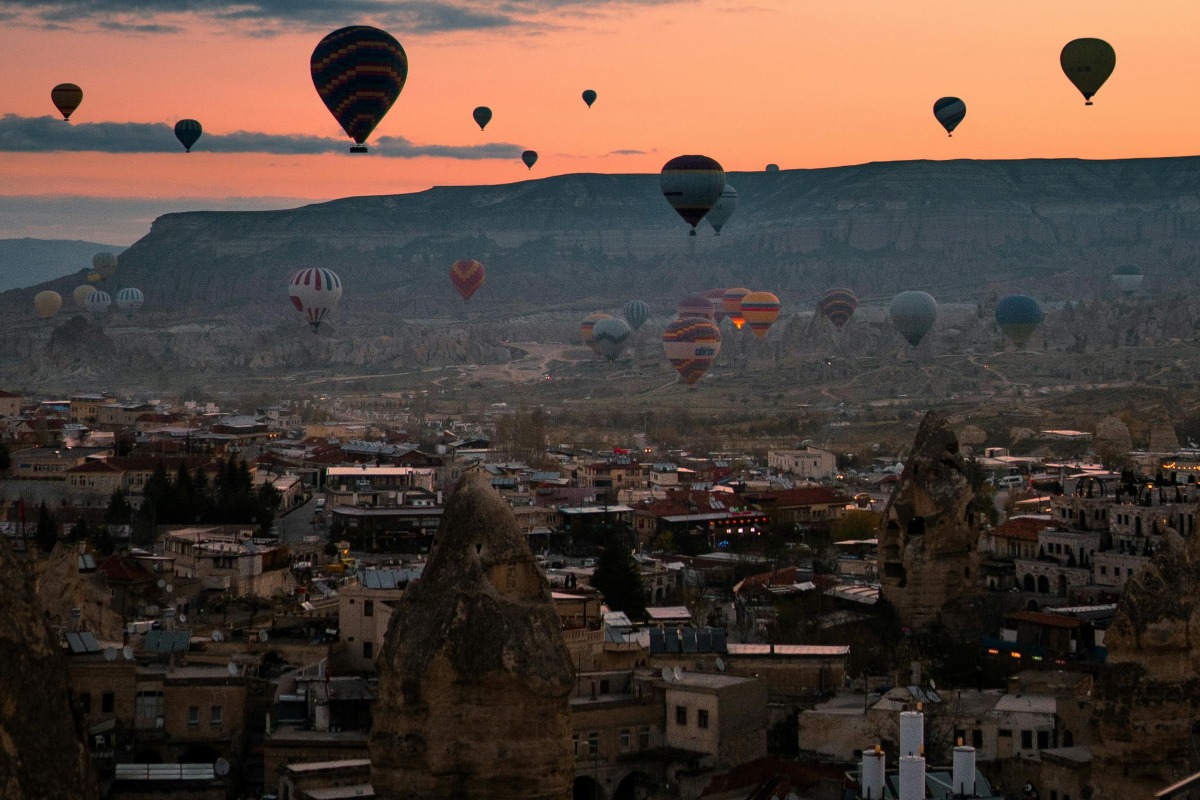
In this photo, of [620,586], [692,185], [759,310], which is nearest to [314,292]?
[692,185]

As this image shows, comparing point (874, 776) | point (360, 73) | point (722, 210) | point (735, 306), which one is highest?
point (722, 210)

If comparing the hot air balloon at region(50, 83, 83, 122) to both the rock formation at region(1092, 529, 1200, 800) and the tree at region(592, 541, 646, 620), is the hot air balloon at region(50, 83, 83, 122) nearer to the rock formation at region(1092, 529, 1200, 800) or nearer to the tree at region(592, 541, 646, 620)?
the tree at region(592, 541, 646, 620)

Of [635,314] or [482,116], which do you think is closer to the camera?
[482,116]

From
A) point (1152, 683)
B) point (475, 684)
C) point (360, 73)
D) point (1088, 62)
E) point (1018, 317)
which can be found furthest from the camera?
point (1018, 317)

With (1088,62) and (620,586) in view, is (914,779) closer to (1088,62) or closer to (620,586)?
(620,586)

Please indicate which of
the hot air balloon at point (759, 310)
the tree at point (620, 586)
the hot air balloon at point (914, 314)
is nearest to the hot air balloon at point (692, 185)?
the hot air balloon at point (914, 314)

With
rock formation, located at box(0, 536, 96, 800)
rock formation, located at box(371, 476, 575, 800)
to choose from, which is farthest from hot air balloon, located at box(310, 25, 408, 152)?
rock formation, located at box(0, 536, 96, 800)
